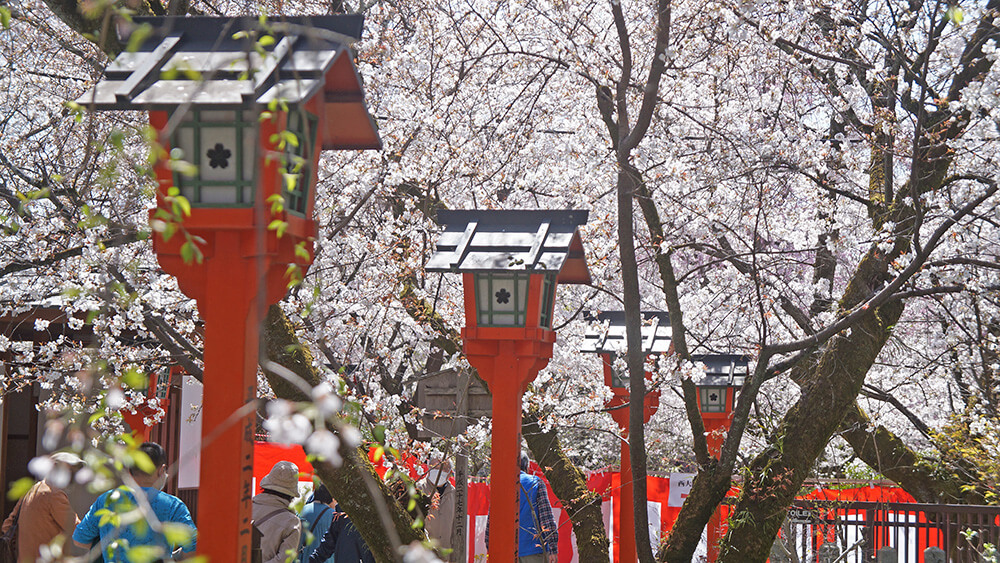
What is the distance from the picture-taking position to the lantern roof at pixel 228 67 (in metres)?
3.01

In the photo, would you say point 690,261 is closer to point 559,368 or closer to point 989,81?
point 559,368

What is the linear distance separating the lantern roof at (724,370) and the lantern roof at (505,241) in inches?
201

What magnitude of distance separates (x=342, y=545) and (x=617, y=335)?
12.4 ft

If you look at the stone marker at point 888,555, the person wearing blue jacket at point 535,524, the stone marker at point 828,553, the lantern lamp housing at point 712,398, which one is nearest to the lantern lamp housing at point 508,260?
the person wearing blue jacket at point 535,524

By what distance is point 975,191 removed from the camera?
8.63 m

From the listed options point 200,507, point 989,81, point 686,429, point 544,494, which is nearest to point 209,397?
point 200,507

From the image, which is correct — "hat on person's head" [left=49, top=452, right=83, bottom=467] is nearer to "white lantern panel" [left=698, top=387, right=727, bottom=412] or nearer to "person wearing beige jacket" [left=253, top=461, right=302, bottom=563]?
"person wearing beige jacket" [left=253, top=461, right=302, bottom=563]

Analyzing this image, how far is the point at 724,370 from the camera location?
35.0 ft

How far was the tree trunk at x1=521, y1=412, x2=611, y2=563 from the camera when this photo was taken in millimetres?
9195

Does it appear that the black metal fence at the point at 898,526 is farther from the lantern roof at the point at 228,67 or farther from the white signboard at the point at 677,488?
the lantern roof at the point at 228,67

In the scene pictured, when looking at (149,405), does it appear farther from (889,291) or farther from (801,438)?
(889,291)

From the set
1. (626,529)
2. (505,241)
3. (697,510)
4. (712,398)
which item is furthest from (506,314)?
(712,398)

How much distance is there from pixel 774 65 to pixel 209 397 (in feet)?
19.5

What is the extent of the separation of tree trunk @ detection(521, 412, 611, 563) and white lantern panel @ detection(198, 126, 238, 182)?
6275 mm
